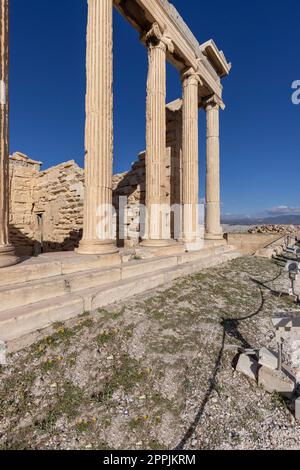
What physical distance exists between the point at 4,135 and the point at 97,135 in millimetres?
2458

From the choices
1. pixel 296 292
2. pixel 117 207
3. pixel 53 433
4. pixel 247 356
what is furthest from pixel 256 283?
pixel 117 207

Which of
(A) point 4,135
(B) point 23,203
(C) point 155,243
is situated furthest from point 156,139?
(B) point 23,203

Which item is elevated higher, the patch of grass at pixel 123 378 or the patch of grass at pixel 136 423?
the patch of grass at pixel 123 378

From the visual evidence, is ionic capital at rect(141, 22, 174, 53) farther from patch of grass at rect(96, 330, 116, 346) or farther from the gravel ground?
patch of grass at rect(96, 330, 116, 346)

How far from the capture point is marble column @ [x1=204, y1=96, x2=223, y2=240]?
13391 millimetres

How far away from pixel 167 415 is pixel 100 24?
28.7 ft

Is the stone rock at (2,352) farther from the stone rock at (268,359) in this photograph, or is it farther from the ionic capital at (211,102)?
the ionic capital at (211,102)

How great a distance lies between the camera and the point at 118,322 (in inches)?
170

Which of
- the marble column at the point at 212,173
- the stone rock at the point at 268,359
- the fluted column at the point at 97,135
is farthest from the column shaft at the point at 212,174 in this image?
the stone rock at the point at 268,359

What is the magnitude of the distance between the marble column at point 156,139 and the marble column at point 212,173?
526 centimetres

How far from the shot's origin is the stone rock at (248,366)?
3.28 metres

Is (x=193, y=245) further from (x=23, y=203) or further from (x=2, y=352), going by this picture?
(x=23, y=203)

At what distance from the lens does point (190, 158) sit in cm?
1093

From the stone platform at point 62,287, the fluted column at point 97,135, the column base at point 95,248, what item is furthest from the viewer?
the fluted column at point 97,135
